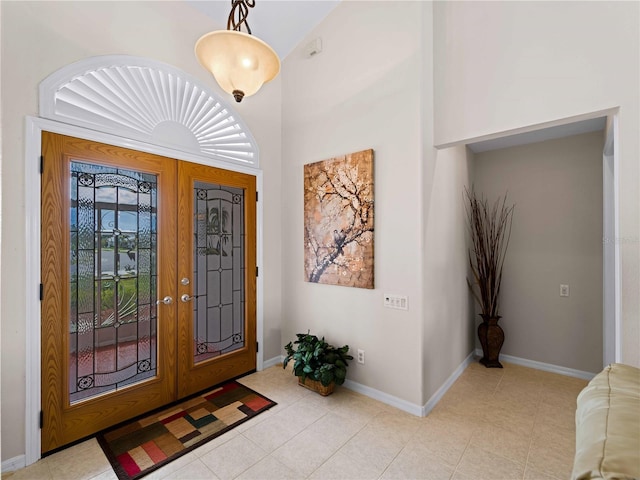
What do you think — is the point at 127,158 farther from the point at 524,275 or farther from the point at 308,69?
the point at 524,275

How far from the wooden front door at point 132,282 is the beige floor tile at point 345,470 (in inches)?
58.3

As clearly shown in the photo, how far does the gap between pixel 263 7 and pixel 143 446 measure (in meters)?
3.74

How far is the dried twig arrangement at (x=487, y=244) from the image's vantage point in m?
3.41

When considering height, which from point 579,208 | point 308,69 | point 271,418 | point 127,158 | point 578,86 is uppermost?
point 308,69

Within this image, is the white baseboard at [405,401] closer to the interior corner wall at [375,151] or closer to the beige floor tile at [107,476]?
the interior corner wall at [375,151]

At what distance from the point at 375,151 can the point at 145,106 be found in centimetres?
195

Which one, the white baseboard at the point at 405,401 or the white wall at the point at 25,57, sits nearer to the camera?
the white wall at the point at 25,57

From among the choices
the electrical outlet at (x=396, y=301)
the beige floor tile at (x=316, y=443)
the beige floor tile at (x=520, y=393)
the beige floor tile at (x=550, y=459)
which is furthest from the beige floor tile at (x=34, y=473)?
the beige floor tile at (x=520, y=393)

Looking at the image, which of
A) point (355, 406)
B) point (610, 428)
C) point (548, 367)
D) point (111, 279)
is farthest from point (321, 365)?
point (548, 367)

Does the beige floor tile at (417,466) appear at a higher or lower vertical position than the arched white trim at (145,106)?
lower

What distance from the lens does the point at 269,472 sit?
184 cm

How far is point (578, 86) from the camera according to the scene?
1880 mm

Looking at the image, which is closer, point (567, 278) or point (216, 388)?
point (216, 388)

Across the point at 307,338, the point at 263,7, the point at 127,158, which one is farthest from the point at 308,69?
the point at 307,338
